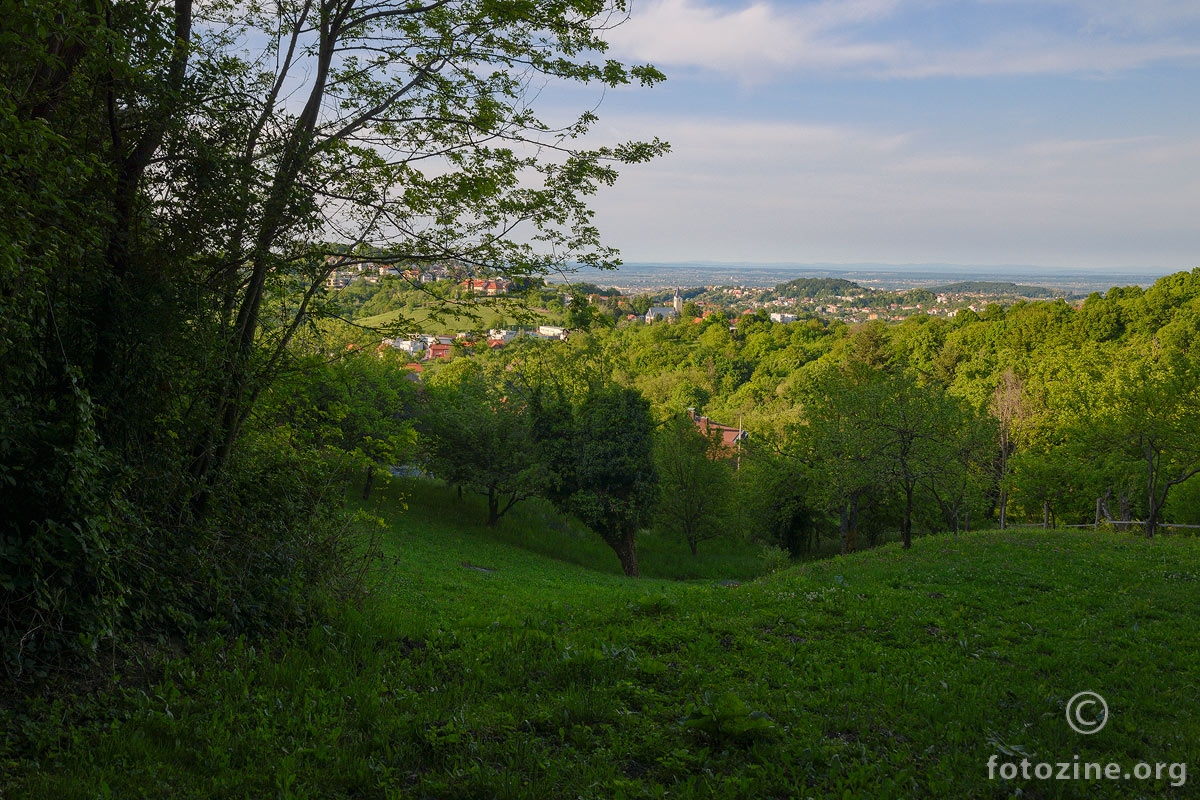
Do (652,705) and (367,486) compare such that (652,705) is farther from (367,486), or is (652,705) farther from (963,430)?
(367,486)

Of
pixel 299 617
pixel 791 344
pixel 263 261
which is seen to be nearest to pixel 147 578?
pixel 299 617

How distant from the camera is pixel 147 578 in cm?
705

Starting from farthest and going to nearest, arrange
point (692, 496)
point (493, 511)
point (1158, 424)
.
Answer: point (692, 496), point (493, 511), point (1158, 424)

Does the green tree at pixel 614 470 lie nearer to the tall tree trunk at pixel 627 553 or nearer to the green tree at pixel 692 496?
the tall tree trunk at pixel 627 553

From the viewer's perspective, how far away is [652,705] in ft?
21.9

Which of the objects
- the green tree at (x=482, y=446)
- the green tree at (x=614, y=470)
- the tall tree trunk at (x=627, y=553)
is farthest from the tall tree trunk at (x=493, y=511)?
the tall tree trunk at (x=627, y=553)

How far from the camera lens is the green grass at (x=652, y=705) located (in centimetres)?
514

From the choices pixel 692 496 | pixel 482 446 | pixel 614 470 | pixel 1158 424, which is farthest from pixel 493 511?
pixel 1158 424

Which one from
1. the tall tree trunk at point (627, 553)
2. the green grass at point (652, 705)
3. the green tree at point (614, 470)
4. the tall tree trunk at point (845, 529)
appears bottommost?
the tall tree trunk at point (627, 553)

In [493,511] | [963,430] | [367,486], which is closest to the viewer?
[963,430]

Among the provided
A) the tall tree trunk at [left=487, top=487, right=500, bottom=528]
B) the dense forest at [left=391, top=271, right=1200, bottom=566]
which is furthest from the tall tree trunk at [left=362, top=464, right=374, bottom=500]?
the tall tree trunk at [left=487, top=487, right=500, bottom=528]

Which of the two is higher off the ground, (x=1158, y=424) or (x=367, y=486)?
(x=1158, y=424)

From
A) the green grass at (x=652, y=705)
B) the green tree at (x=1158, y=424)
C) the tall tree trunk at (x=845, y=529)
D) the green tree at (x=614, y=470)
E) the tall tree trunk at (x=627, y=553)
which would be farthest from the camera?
the tall tree trunk at (x=627, y=553)

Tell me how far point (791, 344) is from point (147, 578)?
112889 mm
